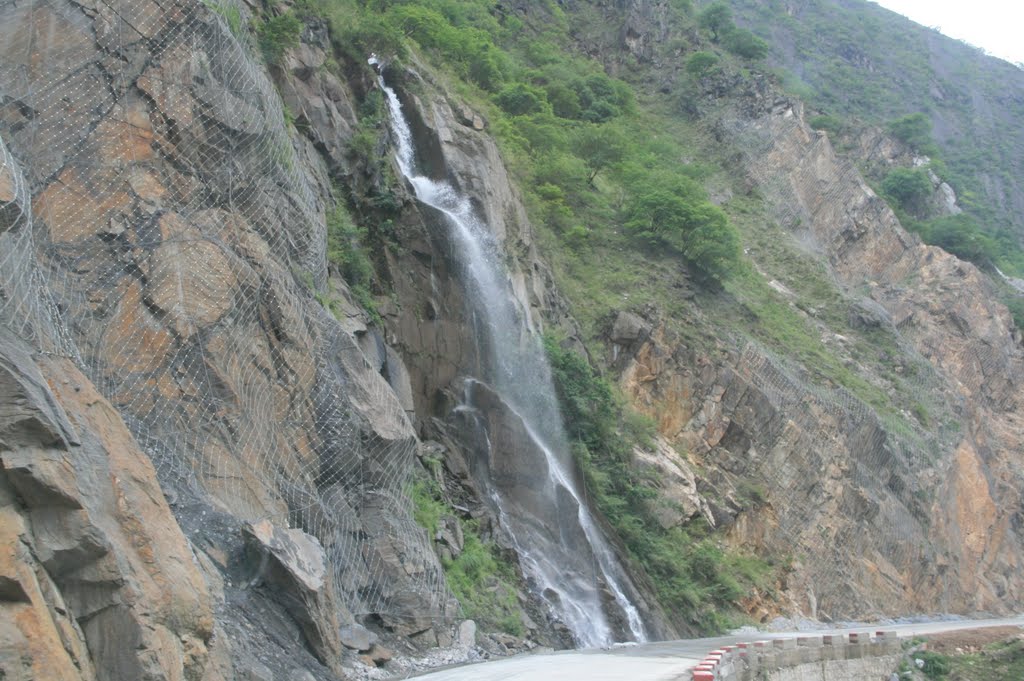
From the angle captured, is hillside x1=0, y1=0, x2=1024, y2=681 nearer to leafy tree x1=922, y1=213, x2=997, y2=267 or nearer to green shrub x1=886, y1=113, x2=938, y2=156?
leafy tree x1=922, y1=213, x2=997, y2=267

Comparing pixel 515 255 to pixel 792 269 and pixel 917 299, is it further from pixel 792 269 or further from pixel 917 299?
pixel 917 299

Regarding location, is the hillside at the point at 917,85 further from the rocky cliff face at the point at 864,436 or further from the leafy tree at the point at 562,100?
the leafy tree at the point at 562,100

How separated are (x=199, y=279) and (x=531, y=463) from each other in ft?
29.2

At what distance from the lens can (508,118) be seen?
32.4m

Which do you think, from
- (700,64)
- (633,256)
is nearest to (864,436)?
(633,256)

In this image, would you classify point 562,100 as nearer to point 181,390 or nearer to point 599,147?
point 599,147

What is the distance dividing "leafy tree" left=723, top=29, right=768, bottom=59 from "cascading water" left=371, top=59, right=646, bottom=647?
121 ft

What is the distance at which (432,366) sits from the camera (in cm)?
1814

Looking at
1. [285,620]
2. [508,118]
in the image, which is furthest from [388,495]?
[508,118]

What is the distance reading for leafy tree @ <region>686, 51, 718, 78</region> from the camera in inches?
1886

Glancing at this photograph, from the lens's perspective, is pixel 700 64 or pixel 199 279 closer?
pixel 199 279

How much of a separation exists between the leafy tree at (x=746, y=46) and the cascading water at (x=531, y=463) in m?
36.8

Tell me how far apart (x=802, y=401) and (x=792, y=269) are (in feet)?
38.6

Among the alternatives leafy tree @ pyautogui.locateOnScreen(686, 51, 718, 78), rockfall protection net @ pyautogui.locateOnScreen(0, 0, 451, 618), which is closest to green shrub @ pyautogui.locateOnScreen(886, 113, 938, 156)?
leafy tree @ pyautogui.locateOnScreen(686, 51, 718, 78)
